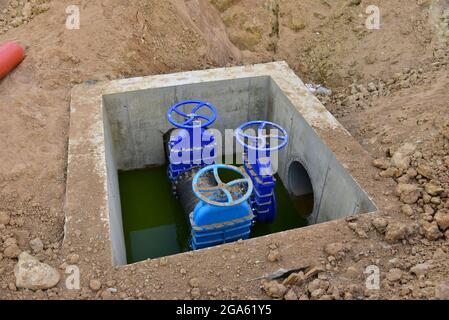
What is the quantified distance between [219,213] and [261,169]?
141 cm

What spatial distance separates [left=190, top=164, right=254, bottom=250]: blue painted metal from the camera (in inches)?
245

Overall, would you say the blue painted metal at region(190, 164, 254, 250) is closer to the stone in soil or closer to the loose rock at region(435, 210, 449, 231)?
the stone in soil

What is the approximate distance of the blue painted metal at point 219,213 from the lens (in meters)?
6.21

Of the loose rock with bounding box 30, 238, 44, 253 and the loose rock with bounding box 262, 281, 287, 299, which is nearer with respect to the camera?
the loose rock with bounding box 262, 281, 287, 299

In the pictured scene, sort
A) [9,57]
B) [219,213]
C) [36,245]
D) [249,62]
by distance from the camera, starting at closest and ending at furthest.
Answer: [36,245]
[219,213]
[9,57]
[249,62]

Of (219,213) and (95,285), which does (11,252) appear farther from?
(219,213)

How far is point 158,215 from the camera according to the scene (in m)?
8.87

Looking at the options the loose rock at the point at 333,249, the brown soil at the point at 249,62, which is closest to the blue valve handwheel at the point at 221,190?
the brown soil at the point at 249,62

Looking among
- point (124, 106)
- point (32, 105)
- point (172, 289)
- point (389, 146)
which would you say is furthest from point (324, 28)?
point (172, 289)

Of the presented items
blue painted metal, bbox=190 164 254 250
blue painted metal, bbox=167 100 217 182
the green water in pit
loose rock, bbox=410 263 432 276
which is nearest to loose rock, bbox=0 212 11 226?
blue painted metal, bbox=190 164 254 250

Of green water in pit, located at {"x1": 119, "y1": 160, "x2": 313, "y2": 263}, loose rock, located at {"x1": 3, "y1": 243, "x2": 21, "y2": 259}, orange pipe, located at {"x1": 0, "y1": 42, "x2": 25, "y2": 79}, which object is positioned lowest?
green water in pit, located at {"x1": 119, "y1": 160, "x2": 313, "y2": 263}

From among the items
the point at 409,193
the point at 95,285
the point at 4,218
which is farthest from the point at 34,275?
the point at 409,193

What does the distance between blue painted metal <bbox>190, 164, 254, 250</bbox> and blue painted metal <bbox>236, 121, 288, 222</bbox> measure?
26.4 inches

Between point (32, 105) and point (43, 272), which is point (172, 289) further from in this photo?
point (32, 105)
